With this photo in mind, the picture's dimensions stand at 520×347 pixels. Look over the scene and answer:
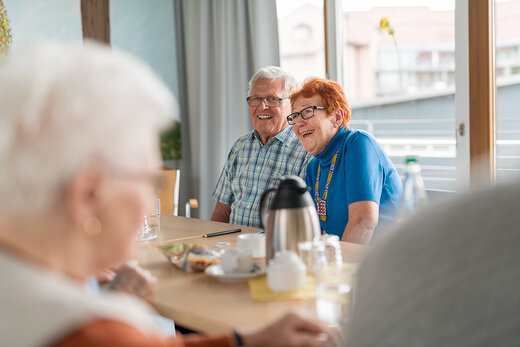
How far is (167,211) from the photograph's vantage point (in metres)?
3.35

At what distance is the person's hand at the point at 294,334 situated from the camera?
2.93 ft

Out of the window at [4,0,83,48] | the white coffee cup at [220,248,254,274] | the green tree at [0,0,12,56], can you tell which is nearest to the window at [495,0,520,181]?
the white coffee cup at [220,248,254,274]

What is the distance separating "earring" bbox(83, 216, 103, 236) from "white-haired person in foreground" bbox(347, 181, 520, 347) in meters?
0.37

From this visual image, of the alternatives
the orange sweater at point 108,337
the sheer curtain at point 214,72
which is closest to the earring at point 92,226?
the orange sweater at point 108,337

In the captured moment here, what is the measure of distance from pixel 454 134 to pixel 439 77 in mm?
380

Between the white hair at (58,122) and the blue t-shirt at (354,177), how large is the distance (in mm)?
1457

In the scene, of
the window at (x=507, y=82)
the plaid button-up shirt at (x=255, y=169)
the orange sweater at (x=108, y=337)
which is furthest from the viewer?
the window at (x=507, y=82)

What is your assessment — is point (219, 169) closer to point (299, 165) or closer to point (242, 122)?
point (242, 122)

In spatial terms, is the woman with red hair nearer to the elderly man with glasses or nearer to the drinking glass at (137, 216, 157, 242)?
the elderly man with glasses

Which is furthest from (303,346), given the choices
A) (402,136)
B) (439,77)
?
(402,136)

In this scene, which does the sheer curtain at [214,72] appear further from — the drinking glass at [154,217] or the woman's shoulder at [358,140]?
the drinking glass at [154,217]

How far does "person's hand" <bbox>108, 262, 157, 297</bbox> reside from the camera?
1.38 m

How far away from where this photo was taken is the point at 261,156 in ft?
9.45

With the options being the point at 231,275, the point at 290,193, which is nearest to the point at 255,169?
the point at 290,193
